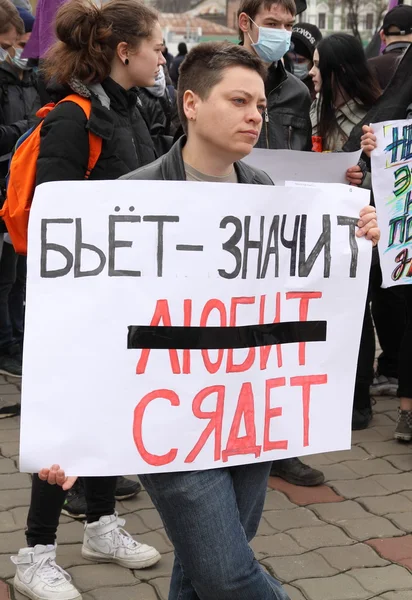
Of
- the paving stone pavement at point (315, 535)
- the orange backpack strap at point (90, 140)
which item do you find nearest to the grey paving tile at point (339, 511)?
the paving stone pavement at point (315, 535)

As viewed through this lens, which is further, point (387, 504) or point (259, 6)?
point (259, 6)

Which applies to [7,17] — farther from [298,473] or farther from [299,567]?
[299,567]

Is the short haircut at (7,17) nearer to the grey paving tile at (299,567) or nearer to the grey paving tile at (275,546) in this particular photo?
the grey paving tile at (275,546)

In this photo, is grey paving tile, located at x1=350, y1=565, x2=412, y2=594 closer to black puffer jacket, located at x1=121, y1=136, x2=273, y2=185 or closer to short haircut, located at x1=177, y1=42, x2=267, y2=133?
black puffer jacket, located at x1=121, y1=136, x2=273, y2=185

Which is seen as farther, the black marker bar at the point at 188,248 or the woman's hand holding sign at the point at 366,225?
the woman's hand holding sign at the point at 366,225

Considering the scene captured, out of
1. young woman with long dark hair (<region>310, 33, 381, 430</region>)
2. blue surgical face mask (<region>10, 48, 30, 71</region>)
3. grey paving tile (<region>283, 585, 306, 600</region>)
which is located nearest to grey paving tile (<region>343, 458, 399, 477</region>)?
grey paving tile (<region>283, 585, 306, 600</region>)

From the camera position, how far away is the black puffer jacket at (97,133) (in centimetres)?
313

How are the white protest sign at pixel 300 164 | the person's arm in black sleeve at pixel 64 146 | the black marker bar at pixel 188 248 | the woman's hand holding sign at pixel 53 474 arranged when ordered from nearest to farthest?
the woman's hand holding sign at pixel 53 474 < the black marker bar at pixel 188 248 < the person's arm in black sleeve at pixel 64 146 < the white protest sign at pixel 300 164

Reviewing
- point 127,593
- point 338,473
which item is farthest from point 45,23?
point 127,593

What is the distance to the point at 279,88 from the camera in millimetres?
4395

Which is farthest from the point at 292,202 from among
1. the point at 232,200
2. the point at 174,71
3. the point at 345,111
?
the point at 174,71

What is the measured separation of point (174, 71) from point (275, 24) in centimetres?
574

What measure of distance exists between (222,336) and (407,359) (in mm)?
2738

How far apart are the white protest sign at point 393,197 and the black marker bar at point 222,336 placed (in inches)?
72.8
